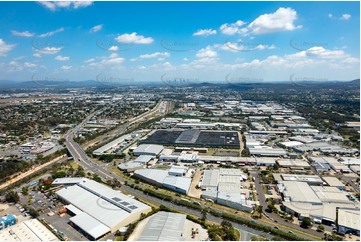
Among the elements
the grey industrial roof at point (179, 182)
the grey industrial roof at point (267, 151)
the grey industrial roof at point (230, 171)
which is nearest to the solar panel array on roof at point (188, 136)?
the grey industrial roof at point (267, 151)

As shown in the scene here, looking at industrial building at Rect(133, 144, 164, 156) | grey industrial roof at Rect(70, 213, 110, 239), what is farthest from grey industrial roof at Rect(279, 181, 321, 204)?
industrial building at Rect(133, 144, 164, 156)

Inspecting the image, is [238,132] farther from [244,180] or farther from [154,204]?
[154,204]

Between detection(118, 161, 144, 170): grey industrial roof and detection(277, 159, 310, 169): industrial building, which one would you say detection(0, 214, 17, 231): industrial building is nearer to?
detection(118, 161, 144, 170): grey industrial roof

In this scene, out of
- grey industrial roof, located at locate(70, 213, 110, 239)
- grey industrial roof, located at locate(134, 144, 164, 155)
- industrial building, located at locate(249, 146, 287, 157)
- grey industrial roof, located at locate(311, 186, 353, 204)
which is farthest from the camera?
grey industrial roof, located at locate(134, 144, 164, 155)

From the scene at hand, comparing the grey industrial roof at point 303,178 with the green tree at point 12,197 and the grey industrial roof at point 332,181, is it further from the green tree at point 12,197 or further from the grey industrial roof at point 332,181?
the green tree at point 12,197

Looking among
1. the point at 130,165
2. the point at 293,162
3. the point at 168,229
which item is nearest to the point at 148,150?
the point at 130,165

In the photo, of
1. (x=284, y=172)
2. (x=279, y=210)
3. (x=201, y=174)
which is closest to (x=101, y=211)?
(x=201, y=174)

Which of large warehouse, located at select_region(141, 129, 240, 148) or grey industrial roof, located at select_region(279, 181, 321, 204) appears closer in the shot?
grey industrial roof, located at select_region(279, 181, 321, 204)
